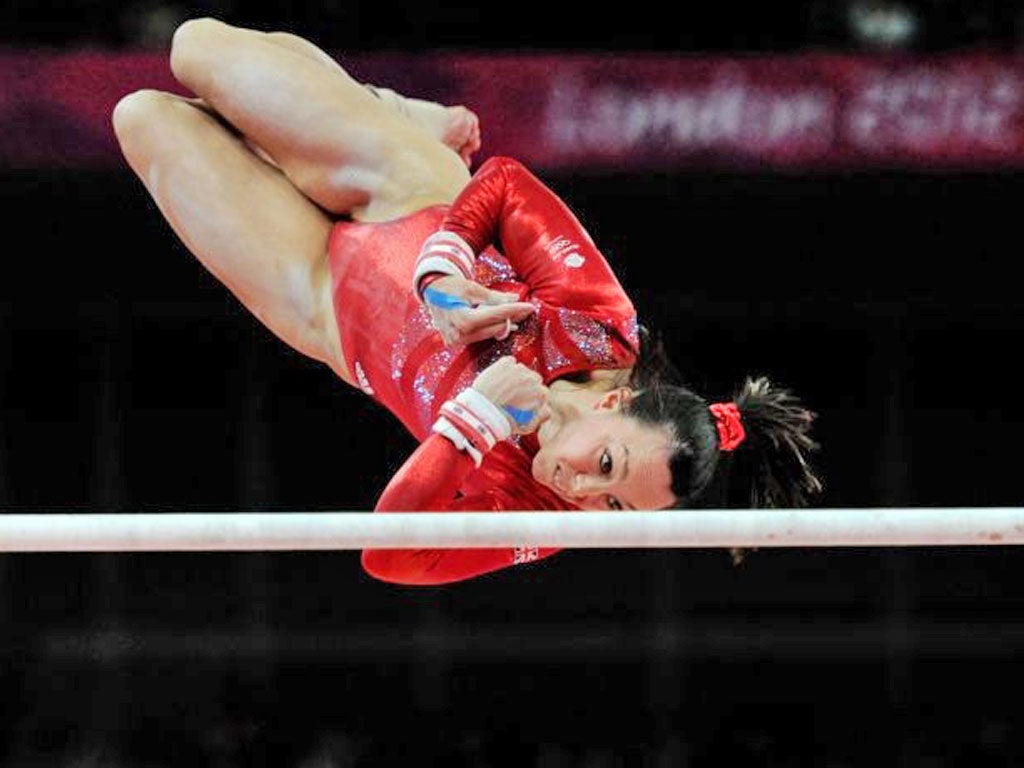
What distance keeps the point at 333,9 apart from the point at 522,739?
266 centimetres

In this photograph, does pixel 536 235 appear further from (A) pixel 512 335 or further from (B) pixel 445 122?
(B) pixel 445 122

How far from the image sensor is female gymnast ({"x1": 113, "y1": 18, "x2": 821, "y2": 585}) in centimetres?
272

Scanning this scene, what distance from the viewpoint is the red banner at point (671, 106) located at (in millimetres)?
5496

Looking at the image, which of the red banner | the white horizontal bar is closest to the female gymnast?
the white horizontal bar

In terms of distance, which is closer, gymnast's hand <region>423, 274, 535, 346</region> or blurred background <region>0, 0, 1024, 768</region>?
gymnast's hand <region>423, 274, 535, 346</region>

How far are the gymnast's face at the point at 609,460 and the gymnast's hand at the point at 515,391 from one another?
0.08 meters

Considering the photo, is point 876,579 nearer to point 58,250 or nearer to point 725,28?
point 725,28

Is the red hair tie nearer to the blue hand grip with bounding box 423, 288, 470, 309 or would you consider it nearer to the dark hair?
the dark hair

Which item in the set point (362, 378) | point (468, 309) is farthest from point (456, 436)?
point (362, 378)

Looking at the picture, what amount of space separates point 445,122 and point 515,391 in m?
0.94

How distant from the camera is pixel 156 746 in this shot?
5.97 m

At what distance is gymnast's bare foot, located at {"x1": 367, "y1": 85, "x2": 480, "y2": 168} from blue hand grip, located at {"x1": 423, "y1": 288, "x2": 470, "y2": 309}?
660 millimetres

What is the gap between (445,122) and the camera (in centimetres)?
339

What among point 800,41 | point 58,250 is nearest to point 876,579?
Answer: point 800,41
